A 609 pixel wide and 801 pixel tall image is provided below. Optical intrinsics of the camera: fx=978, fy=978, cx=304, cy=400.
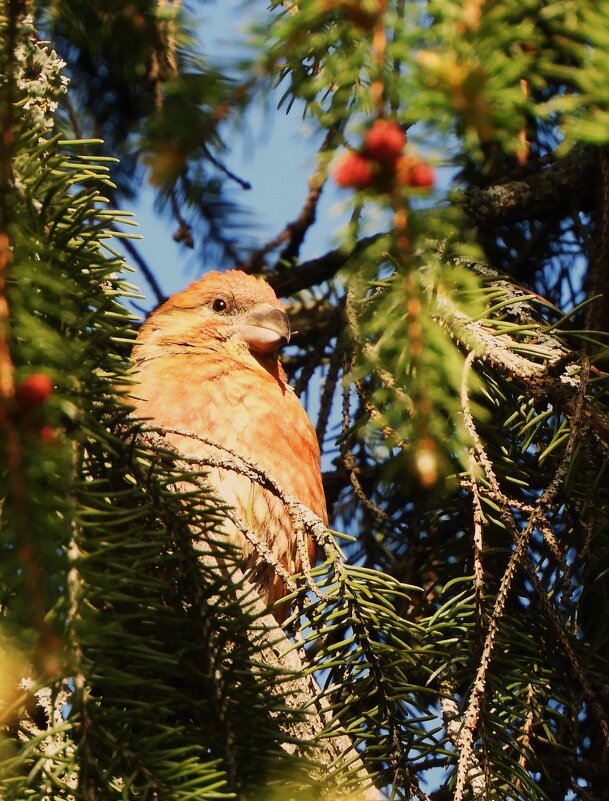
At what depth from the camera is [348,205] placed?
1163mm

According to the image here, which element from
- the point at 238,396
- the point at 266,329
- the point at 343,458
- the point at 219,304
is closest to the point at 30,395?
the point at 343,458

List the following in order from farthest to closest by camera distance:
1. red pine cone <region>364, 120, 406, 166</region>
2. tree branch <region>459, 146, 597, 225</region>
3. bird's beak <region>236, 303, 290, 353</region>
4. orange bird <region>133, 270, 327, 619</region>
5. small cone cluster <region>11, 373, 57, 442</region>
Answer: bird's beak <region>236, 303, 290, 353</region> < tree branch <region>459, 146, 597, 225</region> < orange bird <region>133, 270, 327, 619</region> < small cone cluster <region>11, 373, 57, 442</region> < red pine cone <region>364, 120, 406, 166</region>

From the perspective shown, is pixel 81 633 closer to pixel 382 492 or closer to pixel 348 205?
pixel 348 205

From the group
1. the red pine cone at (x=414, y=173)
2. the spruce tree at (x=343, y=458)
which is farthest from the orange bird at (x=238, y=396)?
the red pine cone at (x=414, y=173)

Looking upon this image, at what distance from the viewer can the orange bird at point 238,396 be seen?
311 centimetres

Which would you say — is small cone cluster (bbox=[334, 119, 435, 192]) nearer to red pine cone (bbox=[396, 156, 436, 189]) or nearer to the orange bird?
red pine cone (bbox=[396, 156, 436, 189])

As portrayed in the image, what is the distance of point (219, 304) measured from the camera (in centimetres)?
405

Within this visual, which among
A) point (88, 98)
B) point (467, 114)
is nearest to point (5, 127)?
point (467, 114)

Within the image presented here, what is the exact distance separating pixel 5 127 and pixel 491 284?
192 cm

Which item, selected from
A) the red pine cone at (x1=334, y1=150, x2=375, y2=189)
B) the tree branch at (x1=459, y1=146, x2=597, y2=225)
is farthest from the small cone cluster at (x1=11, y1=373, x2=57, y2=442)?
the tree branch at (x1=459, y1=146, x2=597, y2=225)

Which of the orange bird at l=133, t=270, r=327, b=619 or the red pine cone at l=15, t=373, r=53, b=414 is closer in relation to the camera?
the red pine cone at l=15, t=373, r=53, b=414

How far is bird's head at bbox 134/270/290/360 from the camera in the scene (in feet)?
12.5

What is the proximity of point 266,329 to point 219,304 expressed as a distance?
1.20 feet


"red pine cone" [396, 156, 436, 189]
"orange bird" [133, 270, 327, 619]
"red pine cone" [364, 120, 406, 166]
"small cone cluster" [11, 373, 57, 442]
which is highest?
"orange bird" [133, 270, 327, 619]
